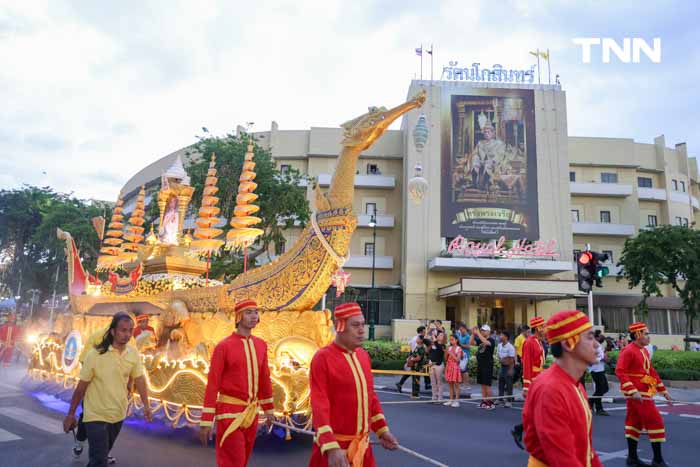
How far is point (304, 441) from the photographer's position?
575cm

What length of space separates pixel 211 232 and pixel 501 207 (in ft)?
70.9

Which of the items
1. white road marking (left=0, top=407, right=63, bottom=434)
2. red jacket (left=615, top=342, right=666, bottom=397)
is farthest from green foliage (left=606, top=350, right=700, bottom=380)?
white road marking (left=0, top=407, right=63, bottom=434)

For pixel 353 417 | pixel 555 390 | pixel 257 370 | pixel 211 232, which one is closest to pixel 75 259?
pixel 211 232

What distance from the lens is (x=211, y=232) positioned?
8320mm

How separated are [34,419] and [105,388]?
460cm

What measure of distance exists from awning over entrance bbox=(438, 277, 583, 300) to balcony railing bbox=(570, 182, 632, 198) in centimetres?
921

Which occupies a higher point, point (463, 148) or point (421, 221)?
point (463, 148)

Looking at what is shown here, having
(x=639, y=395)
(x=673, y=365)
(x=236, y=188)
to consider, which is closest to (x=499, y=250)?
(x=673, y=365)

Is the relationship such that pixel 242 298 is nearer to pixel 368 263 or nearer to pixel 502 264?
pixel 502 264

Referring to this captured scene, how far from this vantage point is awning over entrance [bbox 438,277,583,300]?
2330 centimetres

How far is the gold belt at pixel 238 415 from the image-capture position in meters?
3.66

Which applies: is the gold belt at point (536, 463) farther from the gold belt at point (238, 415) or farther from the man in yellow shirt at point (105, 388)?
the man in yellow shirt at point (105, 388)

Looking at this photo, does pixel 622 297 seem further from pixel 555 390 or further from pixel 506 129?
pixel 555 390

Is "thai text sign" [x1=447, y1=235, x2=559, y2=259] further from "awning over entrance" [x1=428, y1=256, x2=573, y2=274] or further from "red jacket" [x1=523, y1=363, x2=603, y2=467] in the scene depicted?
"red jacket" [x1=523, y1=363, x2=603, y2=467]
